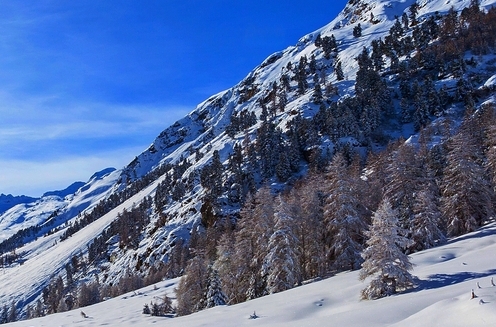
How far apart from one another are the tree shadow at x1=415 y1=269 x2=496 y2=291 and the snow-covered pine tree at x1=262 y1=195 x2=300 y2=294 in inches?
524

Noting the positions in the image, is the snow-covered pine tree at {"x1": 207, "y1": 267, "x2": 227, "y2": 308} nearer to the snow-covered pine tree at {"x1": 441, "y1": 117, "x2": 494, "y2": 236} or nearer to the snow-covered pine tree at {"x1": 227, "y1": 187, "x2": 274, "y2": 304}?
the snow-covered pine tree at {"x1": 227, "y1": 187, "x2": 274, "y2": 304}

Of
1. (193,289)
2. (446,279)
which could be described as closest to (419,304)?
(446,279)

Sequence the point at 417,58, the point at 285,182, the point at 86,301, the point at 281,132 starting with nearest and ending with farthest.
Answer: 1. the point at 86,301
2. the point at 285,182
3. the point at 281,132
4. the point at 417,58

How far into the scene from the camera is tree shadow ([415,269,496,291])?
667 inches

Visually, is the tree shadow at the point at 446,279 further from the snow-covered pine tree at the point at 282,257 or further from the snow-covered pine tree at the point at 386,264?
the snow-covered pine tree at the point at 282,257

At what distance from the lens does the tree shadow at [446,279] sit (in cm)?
1693

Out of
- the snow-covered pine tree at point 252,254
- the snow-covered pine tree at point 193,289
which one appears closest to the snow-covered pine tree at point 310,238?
the snow-covered pine tree at point 252,254

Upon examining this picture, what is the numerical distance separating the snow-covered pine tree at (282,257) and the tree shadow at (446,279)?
43.7 ft

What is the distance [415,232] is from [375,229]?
15.5 metres

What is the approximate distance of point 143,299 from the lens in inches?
1676

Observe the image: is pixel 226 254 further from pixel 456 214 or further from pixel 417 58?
pixel 417 58

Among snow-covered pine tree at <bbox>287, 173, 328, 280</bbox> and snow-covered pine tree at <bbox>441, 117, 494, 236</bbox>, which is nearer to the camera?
snow-covered pine tree at <bbox>441, 117, 494, 236</bbox>

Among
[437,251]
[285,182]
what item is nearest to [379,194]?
[437,251]

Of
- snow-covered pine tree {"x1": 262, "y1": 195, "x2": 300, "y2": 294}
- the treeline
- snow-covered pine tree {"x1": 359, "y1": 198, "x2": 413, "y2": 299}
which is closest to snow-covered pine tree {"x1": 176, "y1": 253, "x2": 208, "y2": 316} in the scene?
the treeline
